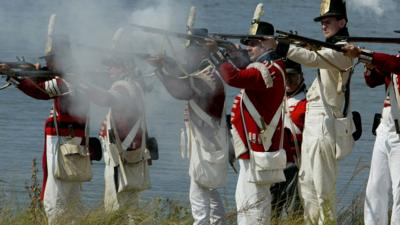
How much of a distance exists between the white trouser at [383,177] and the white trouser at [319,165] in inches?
11.3

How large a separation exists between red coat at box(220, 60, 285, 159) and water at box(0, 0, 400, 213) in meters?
1.07

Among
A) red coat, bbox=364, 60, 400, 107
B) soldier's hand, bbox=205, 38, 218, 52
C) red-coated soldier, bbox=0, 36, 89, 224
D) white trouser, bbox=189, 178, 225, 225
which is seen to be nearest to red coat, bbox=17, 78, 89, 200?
red-coated soldier, bbox=0, 36, 89, 224

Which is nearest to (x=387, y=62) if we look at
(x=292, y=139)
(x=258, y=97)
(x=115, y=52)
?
(x=258, y=97)

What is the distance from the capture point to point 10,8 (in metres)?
18.4

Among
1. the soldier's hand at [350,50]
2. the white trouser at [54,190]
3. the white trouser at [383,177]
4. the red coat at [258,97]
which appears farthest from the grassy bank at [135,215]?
the soldier's hand at [350,50]

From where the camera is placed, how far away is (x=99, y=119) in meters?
13.0

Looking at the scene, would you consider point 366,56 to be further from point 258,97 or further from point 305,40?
point 258,97

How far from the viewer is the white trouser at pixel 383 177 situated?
27.7 feet

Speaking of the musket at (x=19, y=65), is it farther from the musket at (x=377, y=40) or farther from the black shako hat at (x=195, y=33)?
the musket at (x=377, y=40)

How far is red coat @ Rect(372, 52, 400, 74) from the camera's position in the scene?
825 centimetres

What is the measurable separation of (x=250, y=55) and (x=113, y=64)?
49.5 inches

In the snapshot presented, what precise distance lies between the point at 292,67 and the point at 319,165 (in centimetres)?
106

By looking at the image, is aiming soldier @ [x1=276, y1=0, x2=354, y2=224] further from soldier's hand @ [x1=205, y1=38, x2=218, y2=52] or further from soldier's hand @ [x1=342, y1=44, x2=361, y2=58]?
soldier's hand @ [x1=205, y1=38, x2=218, y2=52]

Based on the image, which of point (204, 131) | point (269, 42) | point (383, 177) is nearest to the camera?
point (269, 42)
